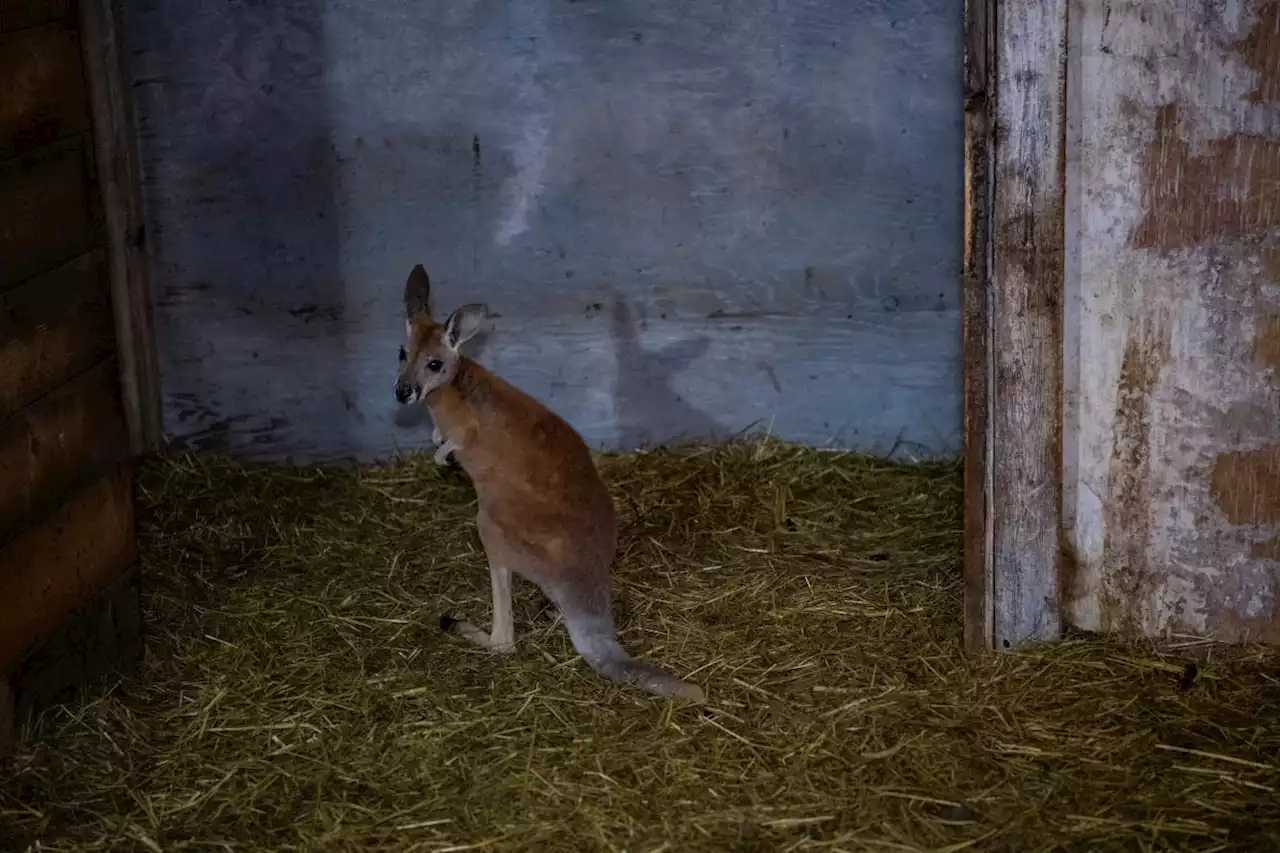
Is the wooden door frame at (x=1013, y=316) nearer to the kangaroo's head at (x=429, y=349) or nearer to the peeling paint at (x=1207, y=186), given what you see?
the peeling paint at (x=1207, y=186)

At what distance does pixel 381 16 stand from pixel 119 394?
6.59ft

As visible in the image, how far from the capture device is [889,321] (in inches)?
247

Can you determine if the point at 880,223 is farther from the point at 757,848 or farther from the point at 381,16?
the point at 757,848

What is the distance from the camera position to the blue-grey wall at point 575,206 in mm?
6035

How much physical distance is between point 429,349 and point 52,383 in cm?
120

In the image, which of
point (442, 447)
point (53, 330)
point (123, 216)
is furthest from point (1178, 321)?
point (123, 216)

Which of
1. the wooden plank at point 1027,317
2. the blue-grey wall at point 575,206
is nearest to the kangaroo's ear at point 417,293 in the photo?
the blue-grey wall at point 575,206

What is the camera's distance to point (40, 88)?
439cm

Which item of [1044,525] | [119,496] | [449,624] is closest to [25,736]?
[119,496]

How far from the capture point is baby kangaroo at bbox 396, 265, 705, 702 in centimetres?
475

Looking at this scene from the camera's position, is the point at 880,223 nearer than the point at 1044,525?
No

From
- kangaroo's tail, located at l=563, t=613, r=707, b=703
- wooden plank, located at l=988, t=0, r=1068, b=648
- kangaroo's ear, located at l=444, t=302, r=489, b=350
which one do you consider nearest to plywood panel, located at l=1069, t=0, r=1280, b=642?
wooden plank, located at l=988, t=0, r=1068, b=648

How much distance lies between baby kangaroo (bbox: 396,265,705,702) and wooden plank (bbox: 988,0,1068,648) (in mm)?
1053

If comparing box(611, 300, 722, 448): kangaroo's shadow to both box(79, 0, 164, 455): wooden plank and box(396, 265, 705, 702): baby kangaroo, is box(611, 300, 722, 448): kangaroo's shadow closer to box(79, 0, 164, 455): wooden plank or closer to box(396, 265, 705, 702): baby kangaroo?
box(396, 265, 705, 702): baby kangaroo
